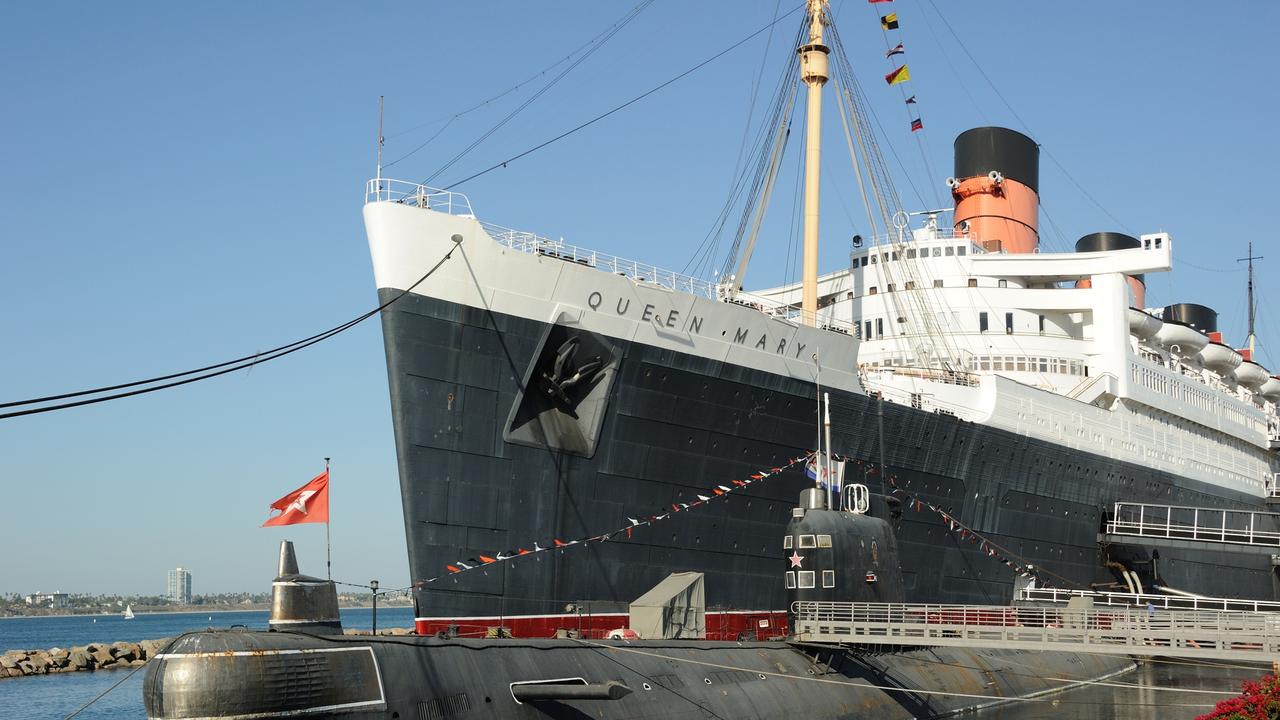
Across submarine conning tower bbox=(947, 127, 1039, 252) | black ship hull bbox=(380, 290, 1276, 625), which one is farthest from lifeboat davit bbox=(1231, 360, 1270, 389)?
black ship hull bbox=(380, 290, 1276, 625)

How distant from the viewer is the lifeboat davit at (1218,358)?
44.2 metres

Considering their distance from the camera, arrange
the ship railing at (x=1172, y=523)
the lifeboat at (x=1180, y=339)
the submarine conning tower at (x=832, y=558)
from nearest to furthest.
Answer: the submarine conning tower at (x=832, y=558), the ship railing at (x=1172, y=523), the lifeboat at (x=1180, y=339)

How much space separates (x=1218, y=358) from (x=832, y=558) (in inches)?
1165

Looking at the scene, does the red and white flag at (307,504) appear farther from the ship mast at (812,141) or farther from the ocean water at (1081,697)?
the ship mast at (812,141)

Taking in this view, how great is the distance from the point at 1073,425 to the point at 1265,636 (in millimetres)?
16777

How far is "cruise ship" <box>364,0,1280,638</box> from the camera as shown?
20031 mm

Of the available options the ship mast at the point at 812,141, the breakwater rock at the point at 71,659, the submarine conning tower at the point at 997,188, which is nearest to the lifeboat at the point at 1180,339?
the submarine conning tower at the point at 997,188

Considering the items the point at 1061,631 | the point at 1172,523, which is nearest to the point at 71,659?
the point at 1172,523

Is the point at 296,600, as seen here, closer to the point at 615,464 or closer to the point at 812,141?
the point at 615,464

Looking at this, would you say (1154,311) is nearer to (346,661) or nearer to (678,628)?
(678,628)

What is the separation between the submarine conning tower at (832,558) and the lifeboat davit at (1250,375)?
3122 centimetres

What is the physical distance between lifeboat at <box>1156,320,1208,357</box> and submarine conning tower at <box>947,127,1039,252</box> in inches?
199

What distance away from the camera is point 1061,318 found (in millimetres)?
37469

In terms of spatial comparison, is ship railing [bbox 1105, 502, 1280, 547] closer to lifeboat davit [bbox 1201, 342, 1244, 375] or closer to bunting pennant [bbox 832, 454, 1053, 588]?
bunting pennant [bbox 832, 454, 1053, 588]
